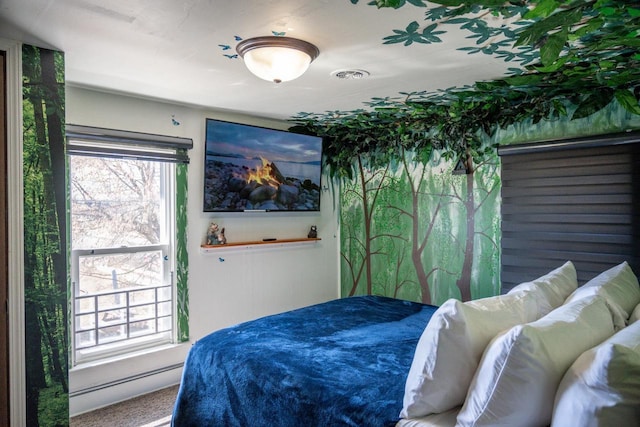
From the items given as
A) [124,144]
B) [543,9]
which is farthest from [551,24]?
[124,144]

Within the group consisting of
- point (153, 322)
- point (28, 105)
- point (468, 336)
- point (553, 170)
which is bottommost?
point (153, 322)

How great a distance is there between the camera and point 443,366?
1.48 metres

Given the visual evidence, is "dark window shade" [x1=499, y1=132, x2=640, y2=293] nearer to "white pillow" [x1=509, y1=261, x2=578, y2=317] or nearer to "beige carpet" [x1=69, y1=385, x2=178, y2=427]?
"white pillow" [x1=509, y1=261, x2=578, y2=317]

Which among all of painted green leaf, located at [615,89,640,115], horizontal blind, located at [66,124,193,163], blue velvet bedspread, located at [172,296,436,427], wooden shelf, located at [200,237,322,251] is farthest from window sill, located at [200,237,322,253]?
A: painted green leaf, located at [615,89,640,115]

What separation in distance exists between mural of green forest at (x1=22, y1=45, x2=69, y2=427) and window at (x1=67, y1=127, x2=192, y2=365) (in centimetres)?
85

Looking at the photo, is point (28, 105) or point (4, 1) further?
point (28, 105)

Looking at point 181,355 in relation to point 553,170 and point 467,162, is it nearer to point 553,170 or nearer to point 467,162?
point 467,162

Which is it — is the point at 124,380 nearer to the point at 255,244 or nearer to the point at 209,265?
the point at 209,265

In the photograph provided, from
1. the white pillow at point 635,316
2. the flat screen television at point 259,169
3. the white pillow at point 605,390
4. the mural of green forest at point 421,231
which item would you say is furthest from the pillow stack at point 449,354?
the flat screen television at point 259,169

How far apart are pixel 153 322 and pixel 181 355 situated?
36cm

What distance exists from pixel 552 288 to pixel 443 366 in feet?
3.08

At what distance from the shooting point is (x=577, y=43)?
6.98 ft

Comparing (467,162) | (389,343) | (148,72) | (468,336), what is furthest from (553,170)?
(148,72)

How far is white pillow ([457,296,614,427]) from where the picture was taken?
4.23 ft
